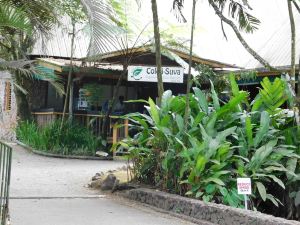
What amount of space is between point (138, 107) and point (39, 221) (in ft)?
44.7

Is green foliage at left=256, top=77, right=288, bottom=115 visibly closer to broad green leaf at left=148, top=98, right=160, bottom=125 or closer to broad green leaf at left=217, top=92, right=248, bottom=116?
broad green leaf at left=217, top=92, right=248, bottom=116

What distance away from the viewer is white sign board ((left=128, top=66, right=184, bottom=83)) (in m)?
16.7

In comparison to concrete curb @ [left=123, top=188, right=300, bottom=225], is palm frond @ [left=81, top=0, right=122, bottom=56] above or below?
above

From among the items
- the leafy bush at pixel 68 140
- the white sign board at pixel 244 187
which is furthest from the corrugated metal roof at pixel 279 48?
the white sign board at pixel 244 187

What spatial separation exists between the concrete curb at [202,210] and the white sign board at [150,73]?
7.56m

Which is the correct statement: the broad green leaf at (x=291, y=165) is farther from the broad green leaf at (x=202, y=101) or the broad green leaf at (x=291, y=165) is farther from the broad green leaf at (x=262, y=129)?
the broad green leaf at (x=202, y=101)

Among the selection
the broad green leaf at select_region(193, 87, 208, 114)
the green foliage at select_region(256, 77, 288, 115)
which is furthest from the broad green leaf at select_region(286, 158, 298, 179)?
the broad green leaf at select_region(193, 87, 208, 114)

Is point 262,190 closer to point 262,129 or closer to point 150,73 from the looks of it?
point 262,129

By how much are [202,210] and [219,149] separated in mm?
1155

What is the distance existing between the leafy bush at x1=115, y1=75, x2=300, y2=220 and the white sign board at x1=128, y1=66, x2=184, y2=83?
21.7ft

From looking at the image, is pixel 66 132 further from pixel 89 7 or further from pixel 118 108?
pixel 89 7

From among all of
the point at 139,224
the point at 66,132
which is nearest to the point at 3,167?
the point at 139,224

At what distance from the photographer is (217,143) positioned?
27.6 ft

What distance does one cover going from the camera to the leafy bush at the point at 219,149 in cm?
830
